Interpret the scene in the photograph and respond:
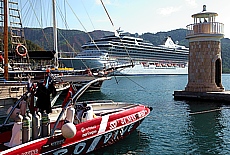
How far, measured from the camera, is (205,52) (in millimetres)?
23562

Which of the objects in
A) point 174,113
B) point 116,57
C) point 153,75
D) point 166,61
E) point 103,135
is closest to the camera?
point 103,135

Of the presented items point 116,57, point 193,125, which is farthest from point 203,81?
point 116,57

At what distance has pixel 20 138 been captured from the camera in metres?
8.55

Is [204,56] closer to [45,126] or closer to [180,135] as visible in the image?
[180,135]

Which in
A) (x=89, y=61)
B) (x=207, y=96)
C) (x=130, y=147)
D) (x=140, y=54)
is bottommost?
(x=130, y=147)

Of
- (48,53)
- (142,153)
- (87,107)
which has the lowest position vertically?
(142,153)

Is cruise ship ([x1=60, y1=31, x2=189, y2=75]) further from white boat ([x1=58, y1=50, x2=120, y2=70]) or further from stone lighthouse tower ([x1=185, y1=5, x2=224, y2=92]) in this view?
stone lighthouse tower ([x1=185, y1=5, x2=224, y2=92])

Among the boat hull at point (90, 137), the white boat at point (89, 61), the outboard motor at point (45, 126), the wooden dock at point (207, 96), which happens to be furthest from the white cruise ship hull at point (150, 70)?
the outboard motor at point (45, 126)

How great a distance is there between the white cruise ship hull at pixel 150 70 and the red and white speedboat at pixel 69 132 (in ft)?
224

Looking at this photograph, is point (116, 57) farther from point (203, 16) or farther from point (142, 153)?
point (142, 153)

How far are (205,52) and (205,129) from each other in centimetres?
1050

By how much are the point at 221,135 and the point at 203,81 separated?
429 inches

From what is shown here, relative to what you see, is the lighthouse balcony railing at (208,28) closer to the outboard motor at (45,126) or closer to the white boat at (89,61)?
the outboard motor at (45,126)

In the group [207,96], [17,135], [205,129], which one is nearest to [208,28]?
[207,96]
